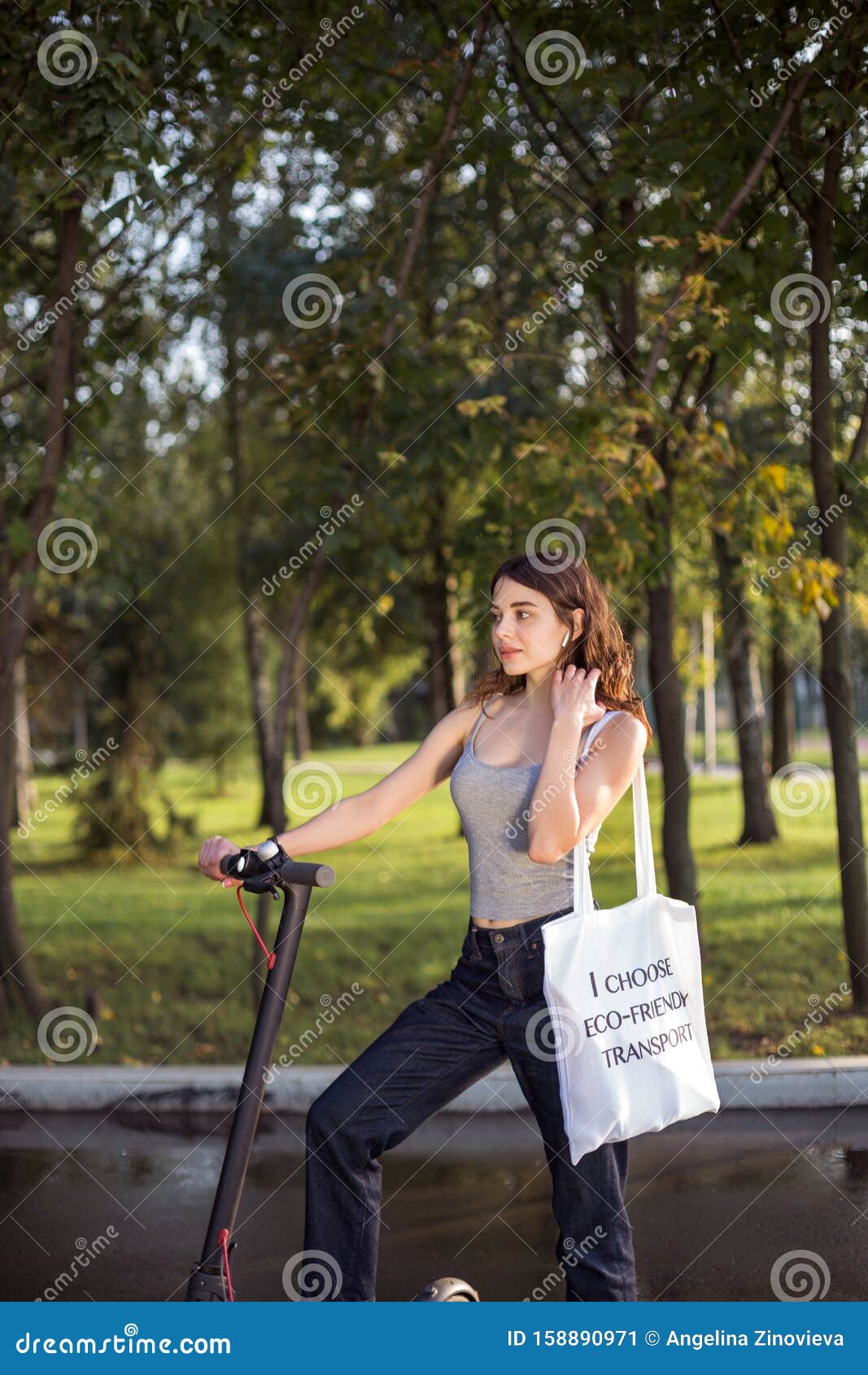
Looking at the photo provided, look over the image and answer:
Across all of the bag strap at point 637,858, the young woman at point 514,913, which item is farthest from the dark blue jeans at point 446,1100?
the bag strap at point 637,858

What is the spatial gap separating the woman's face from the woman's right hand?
2.41 ft

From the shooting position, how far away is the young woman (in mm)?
2814

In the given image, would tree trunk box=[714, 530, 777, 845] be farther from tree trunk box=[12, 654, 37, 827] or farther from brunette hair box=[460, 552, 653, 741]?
brunette hair box=[460, 552, 653, 741]

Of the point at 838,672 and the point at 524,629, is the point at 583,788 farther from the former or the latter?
the point at 838,672

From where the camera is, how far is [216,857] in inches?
111

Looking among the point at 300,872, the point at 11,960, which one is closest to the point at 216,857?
the point at 300,872

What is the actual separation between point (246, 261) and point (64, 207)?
23.0 ft

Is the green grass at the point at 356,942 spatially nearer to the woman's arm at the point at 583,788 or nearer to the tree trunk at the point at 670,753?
the tree trunk at the point at 670,753

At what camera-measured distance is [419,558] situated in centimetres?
1436

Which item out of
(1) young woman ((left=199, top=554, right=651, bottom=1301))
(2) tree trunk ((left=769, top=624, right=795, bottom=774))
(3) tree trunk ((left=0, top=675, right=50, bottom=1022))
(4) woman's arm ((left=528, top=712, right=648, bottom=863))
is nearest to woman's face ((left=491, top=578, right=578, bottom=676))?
(1) young woman ((left=199, top=554, right=651, bottom=1301))

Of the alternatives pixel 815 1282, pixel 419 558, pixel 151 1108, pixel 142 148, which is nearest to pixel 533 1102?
pixel 815 1282

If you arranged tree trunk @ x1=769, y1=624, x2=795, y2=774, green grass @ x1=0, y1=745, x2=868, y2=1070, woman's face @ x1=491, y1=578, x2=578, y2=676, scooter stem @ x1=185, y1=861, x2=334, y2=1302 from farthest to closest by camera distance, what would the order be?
tree trunk @ x1=769, y1=624, x2=795, y2=774 < green grass @ x1=0, y1=745, x2=868, y2=1070 < woman's face @ x1=491, y1=578, x2=578, y2=676 < scooter stem @ x1=185, y1=861, x2=334, y2=1302

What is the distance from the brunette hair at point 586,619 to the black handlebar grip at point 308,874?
2.27 feet

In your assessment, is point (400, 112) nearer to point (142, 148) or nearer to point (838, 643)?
point (142, 148)
